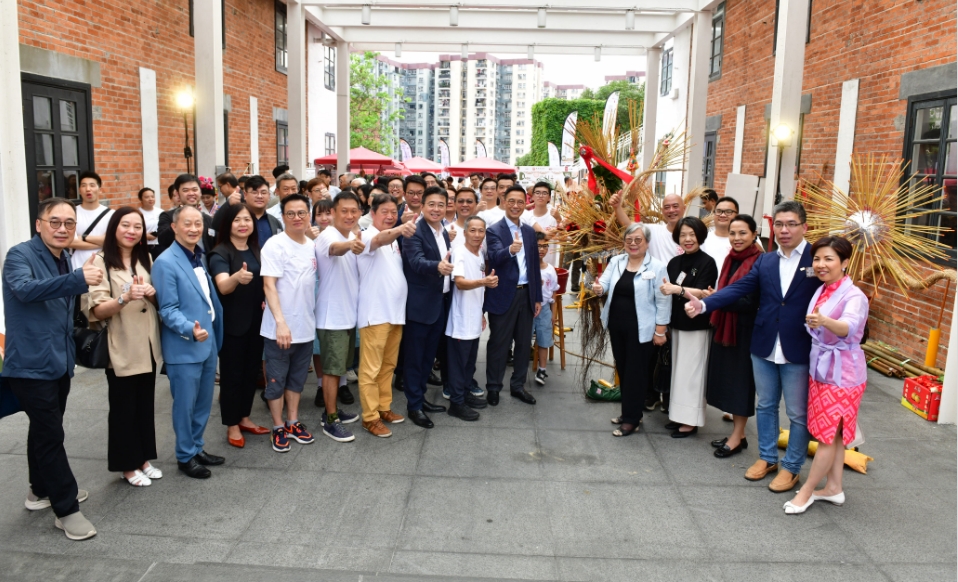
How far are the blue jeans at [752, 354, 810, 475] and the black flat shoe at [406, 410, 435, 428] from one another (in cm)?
243

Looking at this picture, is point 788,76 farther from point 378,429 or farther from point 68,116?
point 68,116

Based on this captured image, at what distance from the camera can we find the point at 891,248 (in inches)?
227

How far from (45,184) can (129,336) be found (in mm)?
4861

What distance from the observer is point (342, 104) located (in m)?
16.2

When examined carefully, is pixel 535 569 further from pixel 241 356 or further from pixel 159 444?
pixel 159 444

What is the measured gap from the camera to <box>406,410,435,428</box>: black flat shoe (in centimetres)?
573

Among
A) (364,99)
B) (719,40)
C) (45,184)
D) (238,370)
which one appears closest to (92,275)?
(238,370)

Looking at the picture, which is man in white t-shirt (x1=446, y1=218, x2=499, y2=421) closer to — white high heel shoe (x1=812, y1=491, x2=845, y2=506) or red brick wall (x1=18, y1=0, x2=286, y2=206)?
white high heel shoe (x1=812, y1=491, x2=845, y2=506)

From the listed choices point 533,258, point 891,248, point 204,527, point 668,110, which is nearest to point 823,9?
point 891,248

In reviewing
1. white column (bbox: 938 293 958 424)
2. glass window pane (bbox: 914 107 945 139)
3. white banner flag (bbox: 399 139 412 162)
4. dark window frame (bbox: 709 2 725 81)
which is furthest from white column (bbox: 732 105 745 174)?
white banner flag (bbox: 399 139 412 162)

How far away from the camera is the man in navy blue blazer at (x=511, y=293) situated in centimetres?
615

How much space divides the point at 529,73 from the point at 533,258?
450 ft

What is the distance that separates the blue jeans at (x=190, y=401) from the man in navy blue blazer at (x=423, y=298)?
61.8 inches

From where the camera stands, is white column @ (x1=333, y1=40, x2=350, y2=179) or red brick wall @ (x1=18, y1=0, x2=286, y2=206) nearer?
red brick wall @ (x1=18, y1=0, x2=286, y2=206)
